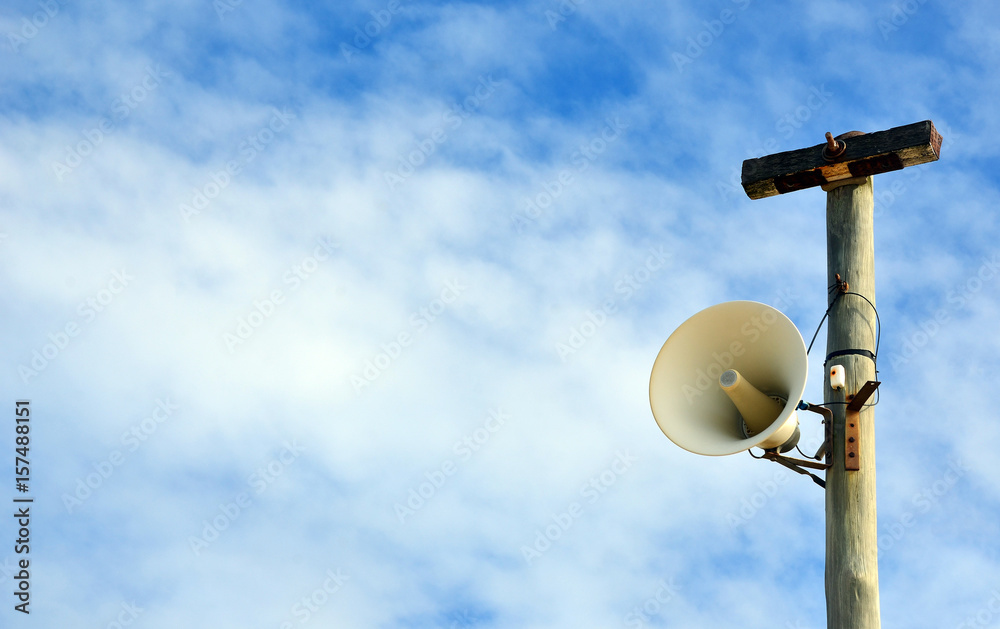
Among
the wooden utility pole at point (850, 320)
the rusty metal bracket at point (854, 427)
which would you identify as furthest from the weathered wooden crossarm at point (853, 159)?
the rusty metal bracket at point (854, 427)

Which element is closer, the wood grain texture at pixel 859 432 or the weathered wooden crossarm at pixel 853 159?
the wood grain texture at pixel 859 432

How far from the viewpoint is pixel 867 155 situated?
3975mm

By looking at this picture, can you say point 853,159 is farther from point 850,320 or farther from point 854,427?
point 854,427

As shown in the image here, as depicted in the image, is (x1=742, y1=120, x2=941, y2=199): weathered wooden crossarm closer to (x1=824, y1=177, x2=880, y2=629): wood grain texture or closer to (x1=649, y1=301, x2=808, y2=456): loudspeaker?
(x1=824, y1=177, x2=880, y2=629): wood grain texture

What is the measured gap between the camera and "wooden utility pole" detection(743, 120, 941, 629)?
11.5ft

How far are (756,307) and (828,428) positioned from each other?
1.75 feet

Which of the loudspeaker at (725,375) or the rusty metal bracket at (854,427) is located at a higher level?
the loudspeaker at (725,375)

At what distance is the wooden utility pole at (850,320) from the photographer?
3.52 meters

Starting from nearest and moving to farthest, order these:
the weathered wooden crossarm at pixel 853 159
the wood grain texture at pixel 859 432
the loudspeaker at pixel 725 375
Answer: the wood grain texture at pixel 859 432, the loudspeaker at pixel 725 375, the weathered wooden crossarm at pixel 853 159

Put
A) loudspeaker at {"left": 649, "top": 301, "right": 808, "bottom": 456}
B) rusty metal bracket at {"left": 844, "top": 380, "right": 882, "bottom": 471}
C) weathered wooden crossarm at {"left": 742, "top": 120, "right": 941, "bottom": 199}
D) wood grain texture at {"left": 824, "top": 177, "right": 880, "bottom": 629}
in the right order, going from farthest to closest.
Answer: weathered wooden crossarm at {"left": 742, "top": 120, "right": 941, "bottom": 199} < loudspeaker at {"left": 649, "top": 301, "right": 808, "bottom": 456} < rusty metal bracket at {"left": 844, "top": 380, "right": 882, "bottom": 471} < wood grain texture at {"left": 824, "top": 177, "right": 880, "bottom": 629}

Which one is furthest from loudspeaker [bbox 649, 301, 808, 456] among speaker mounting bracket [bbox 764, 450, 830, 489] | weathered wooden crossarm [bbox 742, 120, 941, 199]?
weathered wooden crossarm [bbox 742, 120, 941, 199]

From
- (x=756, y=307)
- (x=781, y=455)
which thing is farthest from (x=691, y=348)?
(x=781, y=455)

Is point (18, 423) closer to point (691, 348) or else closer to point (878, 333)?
point (691, 348)

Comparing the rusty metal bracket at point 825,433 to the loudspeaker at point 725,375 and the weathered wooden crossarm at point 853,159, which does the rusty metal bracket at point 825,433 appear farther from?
the weathered wooden crossarm at point 853,159
